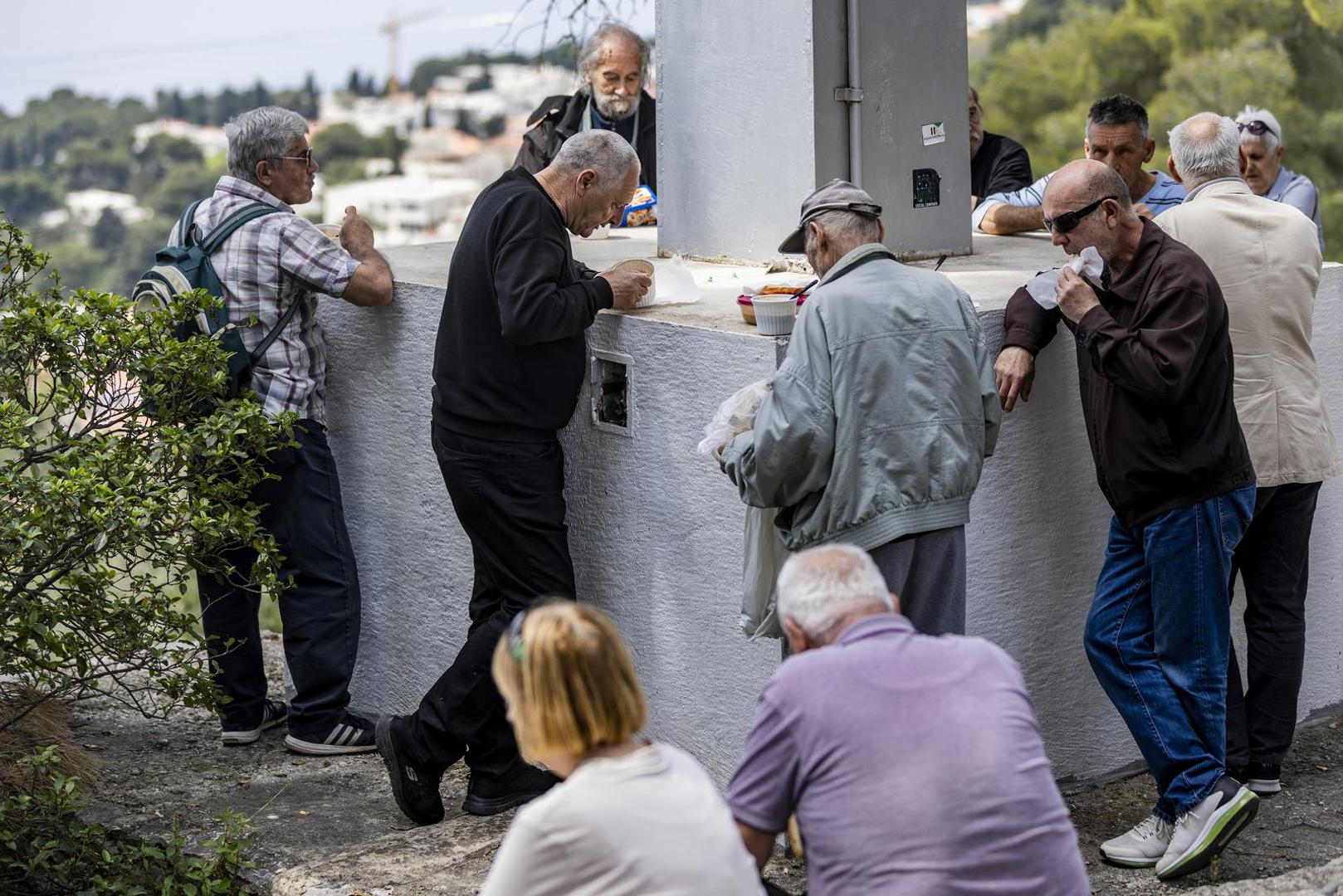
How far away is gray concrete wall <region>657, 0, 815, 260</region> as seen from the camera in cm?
478

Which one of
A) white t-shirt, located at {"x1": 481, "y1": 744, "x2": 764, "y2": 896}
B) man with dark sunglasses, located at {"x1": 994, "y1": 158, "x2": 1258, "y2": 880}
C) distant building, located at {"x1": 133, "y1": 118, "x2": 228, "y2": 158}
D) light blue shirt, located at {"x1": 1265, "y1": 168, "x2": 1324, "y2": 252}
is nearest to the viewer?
white t-shirt, located at {"x1": 481, "y1": 744, "x2": 764, "y2": 896}

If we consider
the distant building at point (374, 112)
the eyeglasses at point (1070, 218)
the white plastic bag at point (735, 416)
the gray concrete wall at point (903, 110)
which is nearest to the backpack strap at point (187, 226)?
the gray concrete wall at point (903, 110)

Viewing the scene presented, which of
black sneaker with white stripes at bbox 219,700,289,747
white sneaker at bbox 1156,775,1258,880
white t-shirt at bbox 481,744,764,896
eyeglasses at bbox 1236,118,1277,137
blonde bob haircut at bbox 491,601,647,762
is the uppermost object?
eyeglasses at bbox 1236,118,1277,137

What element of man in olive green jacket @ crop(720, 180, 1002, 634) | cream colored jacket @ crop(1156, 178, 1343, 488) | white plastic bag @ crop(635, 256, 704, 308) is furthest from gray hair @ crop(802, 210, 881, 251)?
cream colored jacket @ crop(1156, 178, 1343, 488)

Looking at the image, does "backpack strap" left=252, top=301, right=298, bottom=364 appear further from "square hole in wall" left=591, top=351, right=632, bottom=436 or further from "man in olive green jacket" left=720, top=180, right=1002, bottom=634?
"man in olive green jacket" left=720, top=180, right=1002, bottom=634

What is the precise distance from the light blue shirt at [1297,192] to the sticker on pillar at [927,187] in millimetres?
1323

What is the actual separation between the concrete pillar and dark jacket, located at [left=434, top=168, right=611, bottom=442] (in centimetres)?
87

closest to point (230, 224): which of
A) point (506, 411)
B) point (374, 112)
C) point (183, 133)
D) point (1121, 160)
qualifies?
point (506, 411)

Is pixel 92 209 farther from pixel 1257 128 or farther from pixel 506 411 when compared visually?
pixel 506 411

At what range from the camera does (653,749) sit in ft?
7.68

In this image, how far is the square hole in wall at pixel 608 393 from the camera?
171 inches

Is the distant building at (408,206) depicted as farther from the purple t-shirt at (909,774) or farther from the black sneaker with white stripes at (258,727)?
the purple t-shirt at (909,774)

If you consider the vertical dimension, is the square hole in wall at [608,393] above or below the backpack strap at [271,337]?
below

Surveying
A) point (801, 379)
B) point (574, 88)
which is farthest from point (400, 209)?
point (801, 379)
